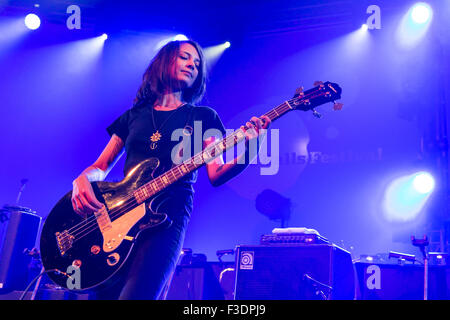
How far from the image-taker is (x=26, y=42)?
880 cm

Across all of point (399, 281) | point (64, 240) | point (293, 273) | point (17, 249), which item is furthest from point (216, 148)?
point (17, 249)

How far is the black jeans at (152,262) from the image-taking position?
2258 mm

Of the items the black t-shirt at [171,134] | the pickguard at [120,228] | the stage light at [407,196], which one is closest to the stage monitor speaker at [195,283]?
the stage light at [407,196]

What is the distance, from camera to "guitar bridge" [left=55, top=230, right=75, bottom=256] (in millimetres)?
2657

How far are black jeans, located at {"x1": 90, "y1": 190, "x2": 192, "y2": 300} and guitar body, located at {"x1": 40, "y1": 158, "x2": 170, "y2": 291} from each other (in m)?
0.05

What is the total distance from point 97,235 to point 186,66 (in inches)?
52.2

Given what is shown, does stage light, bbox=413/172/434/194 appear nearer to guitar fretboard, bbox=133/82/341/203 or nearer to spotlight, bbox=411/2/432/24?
spotlight, bbox=411/2/432/24

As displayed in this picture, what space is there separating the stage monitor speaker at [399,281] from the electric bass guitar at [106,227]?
408 centimetres

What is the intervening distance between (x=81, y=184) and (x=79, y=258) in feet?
1.50

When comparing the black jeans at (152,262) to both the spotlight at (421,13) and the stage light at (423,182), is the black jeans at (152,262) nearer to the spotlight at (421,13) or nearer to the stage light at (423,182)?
the stage light at (423,182)

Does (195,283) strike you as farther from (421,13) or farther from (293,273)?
(421,13)

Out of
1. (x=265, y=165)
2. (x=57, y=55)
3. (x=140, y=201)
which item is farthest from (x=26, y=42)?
(x=140, y=201)

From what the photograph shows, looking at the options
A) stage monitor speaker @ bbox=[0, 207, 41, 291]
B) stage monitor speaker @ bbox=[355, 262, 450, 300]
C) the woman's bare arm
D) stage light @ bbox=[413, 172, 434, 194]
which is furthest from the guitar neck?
stage light @ bbox=[413, 172, 434, 194]

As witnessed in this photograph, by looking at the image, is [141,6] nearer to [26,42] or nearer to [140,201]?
→ [26,42]
